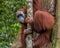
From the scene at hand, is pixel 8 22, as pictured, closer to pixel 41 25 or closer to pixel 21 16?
pixel 21 16

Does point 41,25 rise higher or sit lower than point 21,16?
lower

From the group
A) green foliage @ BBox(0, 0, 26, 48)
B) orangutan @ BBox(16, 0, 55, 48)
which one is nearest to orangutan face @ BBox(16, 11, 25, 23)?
orangutan @ BBox(16, 0, 55, 48)

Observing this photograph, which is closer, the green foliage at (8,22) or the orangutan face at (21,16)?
the orangutan face at (21,16)

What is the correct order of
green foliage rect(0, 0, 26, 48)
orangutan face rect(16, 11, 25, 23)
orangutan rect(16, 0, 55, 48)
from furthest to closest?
green foliage rect(0, 0, 26, 48)
orangutan face rect(16, 11, 25, 23)
orangutan rect(16, 0, 55, 48)

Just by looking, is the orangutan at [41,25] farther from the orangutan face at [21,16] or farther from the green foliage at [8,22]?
the green foliage at [8,22]

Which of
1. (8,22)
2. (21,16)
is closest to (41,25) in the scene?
(21,16)

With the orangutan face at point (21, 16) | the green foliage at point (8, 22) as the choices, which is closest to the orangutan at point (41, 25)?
the orangutan face at point (21, 16)

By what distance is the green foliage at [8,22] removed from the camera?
5.69 metres

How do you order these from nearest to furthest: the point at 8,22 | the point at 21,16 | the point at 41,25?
the point at 41,25 → the point at 21,16 → the point at 8,22

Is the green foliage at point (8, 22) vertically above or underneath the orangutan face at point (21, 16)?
→ underneath

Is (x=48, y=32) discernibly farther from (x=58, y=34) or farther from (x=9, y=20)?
(x=9, y=20)

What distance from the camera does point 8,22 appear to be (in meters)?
6.21

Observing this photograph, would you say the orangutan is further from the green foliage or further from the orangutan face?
the green foliage

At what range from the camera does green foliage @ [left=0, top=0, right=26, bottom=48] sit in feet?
18.7
